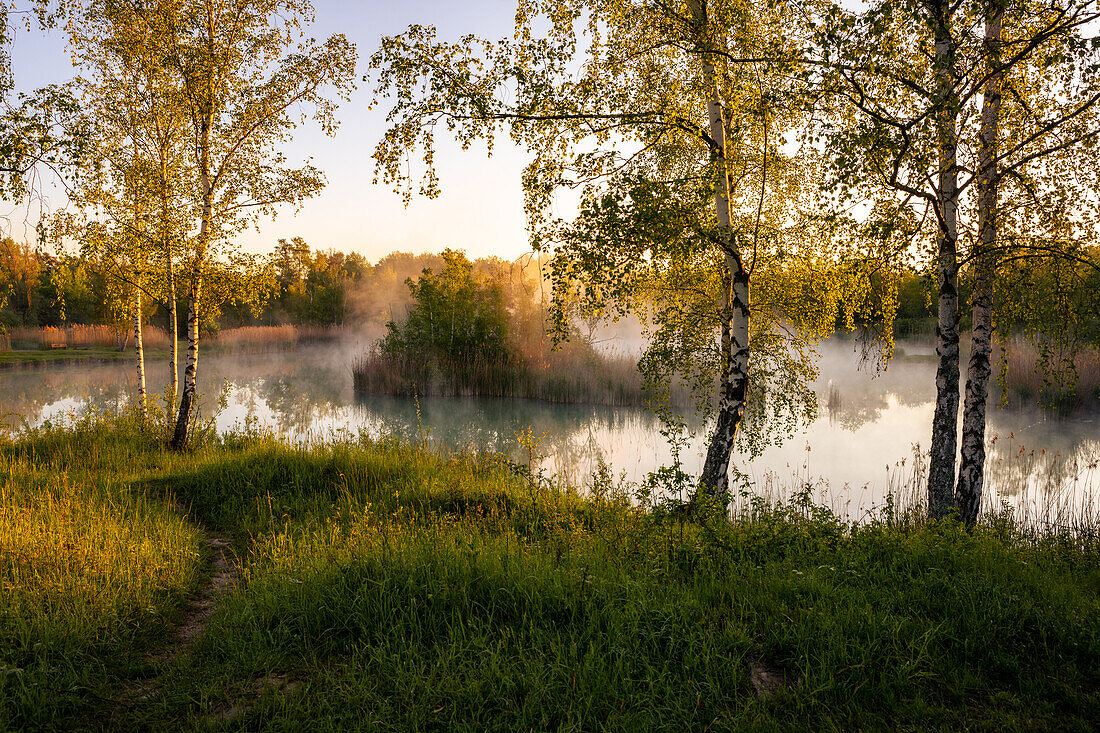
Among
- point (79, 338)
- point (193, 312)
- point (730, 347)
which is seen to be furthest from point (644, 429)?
point (79, 338)

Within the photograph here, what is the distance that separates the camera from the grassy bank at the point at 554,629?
3.17 meters

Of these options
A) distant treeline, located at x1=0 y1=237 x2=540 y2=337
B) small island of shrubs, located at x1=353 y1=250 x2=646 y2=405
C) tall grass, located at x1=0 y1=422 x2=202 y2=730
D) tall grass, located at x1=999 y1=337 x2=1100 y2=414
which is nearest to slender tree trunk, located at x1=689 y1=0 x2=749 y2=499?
tall grass, located at x1=0 y1=422 x2=202 y2=730

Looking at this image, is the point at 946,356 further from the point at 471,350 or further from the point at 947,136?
the point at 471,350

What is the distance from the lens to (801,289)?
30.9 ft

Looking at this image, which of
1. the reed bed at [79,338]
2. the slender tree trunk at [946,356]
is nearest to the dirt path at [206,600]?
the slender tree trunk at [946,356]

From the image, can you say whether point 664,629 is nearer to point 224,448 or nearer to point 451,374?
point 224,448

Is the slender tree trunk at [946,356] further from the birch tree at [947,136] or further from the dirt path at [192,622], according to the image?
the dirt path at [192,622]

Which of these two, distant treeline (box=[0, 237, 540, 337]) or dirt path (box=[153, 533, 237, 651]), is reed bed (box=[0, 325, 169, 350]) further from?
dirt path (box=[153, 533, 237, 651])

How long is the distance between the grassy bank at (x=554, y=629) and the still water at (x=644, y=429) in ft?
13.7

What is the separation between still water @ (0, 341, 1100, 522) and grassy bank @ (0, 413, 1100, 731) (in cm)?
417

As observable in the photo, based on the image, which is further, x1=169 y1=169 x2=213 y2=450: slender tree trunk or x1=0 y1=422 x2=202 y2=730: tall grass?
x1=169 y1=169 x2=213 y2=450: slender tree trunk

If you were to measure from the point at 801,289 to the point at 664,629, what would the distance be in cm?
735

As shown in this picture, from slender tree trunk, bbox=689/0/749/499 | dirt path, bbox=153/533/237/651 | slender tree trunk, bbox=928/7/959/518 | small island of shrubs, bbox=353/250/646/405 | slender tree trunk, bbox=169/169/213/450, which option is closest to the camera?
dirt path, bbox=153/533/237/651

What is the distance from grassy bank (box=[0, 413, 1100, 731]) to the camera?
317 cm
